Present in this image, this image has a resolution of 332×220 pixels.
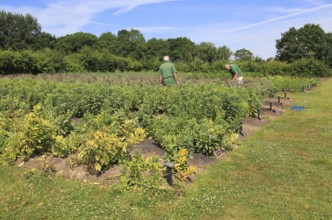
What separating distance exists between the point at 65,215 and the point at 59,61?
2694 cm

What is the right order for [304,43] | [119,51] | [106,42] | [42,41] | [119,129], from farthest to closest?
[106,42]
[119,51]
[42,41]
[304,43]
[119,129]

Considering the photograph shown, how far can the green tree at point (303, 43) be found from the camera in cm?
4619

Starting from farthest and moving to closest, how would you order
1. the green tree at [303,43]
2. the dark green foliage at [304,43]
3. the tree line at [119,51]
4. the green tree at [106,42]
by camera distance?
the green tree at [106,42] → the green tree at [303,43] → the dark green foliage at [304,43] → the tree line at [119,51]

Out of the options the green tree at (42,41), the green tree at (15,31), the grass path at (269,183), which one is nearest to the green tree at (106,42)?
the green tree at (42,41)

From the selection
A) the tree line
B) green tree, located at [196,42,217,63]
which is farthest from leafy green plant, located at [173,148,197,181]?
green tree, located at [196,42,217,63]

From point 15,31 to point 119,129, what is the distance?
56.9 metres

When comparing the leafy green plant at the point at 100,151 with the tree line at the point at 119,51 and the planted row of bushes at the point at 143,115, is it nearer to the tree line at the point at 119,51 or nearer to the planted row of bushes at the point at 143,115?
the planted row of bushes at the point at 143,115

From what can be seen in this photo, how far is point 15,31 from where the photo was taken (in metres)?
53.8

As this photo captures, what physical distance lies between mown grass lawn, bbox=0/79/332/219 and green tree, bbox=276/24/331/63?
45.2 metres

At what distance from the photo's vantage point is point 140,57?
62.6m

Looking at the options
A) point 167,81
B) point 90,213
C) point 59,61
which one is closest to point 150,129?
point 90,213

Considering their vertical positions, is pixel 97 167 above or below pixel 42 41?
below

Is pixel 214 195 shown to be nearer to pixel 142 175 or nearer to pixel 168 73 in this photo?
pixel 142 175

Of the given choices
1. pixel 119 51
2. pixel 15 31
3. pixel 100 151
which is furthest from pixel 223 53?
pixel 100 151
